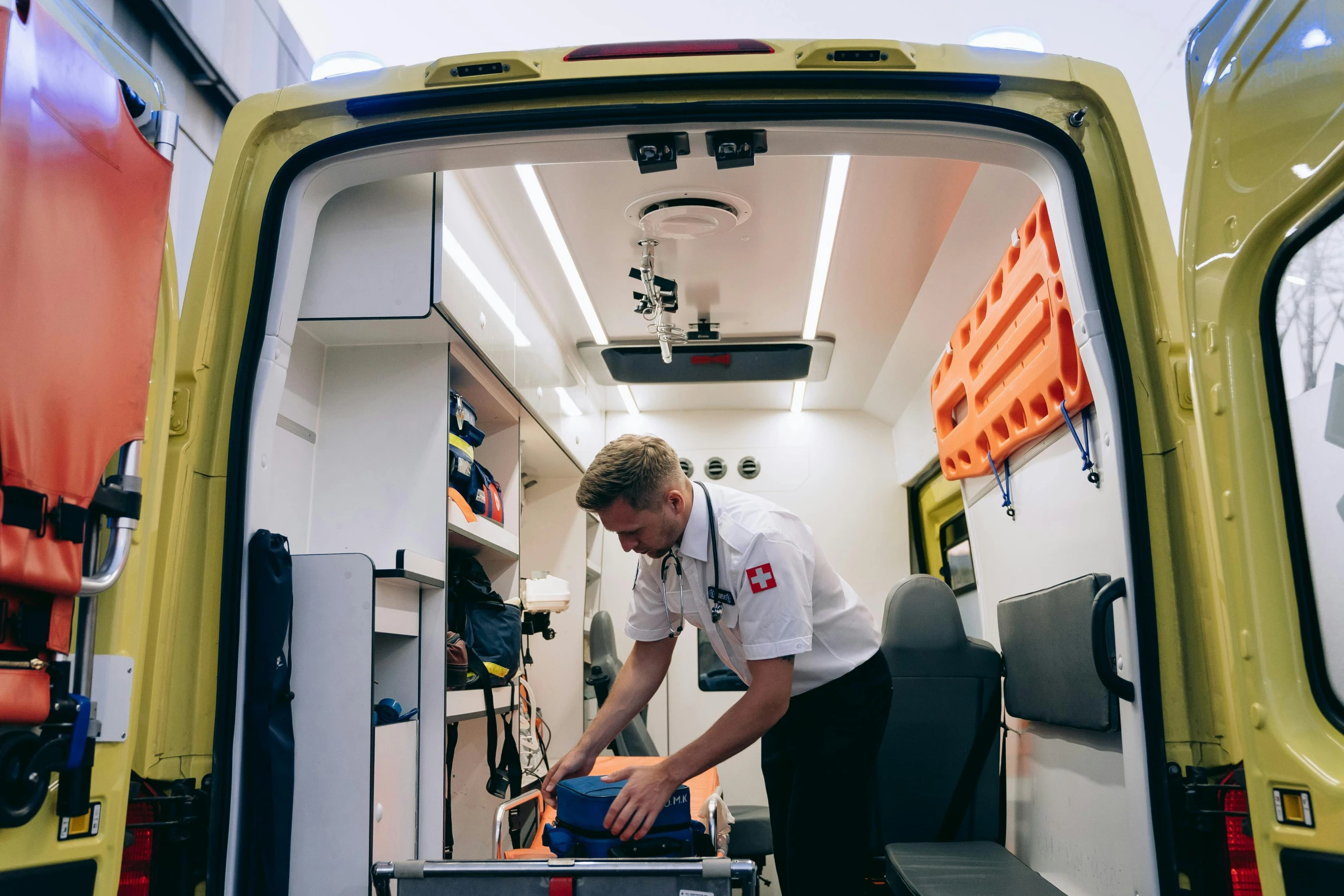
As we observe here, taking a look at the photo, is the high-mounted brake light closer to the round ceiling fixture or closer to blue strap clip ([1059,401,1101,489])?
blue strap clip ([1059,401,1101,489])

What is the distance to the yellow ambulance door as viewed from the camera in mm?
1235

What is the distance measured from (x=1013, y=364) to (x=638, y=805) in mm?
2072

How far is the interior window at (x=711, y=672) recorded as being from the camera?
20.1 ft

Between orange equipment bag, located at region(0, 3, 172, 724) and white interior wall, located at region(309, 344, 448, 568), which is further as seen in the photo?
white interior wall, located at region(309, 344, 448, 568)

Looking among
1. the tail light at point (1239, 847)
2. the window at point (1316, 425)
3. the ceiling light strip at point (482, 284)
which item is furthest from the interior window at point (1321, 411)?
the ceiling light strip at point (482, 284)

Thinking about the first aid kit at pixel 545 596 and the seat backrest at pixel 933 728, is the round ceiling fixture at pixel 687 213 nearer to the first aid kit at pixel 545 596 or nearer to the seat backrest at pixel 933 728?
the first aid kit at pixel 545 596

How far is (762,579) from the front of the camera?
2486 millimetres

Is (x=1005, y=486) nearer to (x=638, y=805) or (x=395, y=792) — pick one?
(x=638, y=805)

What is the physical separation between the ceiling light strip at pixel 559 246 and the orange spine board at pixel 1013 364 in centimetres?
172

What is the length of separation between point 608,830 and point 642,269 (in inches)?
102

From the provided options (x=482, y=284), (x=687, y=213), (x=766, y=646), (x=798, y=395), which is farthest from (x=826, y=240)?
(x=798, y=395)

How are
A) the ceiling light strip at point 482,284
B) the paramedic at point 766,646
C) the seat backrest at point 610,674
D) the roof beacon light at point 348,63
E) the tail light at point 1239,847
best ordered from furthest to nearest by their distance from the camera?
→ the seat backrest at point 610,674, the ceiling light strip at point 482,284, the paramedic at point 766,646, the roof beacon light at point 348,63, the tail light at point 1239,847

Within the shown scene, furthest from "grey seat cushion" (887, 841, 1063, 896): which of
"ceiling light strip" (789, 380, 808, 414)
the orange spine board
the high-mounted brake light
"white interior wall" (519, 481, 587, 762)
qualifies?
"ceiling light strip" (789, 380, 808, 414)

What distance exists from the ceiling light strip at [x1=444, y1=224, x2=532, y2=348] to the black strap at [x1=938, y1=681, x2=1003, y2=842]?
8.02 ft
